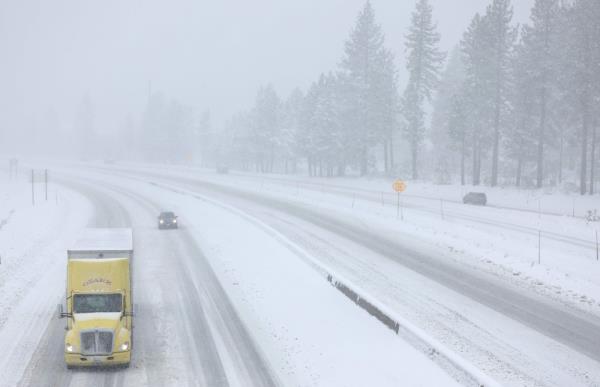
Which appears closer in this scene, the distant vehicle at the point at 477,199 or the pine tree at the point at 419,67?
the distant vehicle at the point at 477,199

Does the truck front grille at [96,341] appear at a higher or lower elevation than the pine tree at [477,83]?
lower

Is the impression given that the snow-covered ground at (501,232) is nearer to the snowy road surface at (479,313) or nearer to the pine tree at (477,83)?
the snowy road surface at (479,313)

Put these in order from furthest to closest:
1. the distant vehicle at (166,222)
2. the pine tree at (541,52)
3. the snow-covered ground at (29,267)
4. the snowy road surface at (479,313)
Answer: the pine tree at (541,52) → the distant vehicle at (166,222) → the snow-covered ground at (29,267) → the snowy road surface at (479,313)

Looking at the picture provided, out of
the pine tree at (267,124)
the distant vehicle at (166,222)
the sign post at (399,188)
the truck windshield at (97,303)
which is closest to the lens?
the truck windshield at (97,303)

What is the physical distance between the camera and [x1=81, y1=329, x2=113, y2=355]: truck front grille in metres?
17.1

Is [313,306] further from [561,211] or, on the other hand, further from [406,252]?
[561,211]

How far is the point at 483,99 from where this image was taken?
207ft

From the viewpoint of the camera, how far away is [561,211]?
153ft

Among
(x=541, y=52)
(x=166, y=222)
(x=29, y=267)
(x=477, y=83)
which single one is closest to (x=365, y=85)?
(x=477, y=83)

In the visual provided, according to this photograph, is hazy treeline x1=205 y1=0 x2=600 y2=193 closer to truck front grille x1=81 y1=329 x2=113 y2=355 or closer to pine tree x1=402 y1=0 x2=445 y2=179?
pine tree x1=402 y1=0 x2=445 y2=179

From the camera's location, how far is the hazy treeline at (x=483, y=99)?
52728 millimetres

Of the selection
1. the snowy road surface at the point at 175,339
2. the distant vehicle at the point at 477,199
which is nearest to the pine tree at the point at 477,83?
the distant vehicle at the point at 477,199

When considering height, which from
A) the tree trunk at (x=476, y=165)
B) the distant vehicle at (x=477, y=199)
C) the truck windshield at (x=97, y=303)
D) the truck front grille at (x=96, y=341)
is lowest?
the truck front grille at (x=96, y=341)

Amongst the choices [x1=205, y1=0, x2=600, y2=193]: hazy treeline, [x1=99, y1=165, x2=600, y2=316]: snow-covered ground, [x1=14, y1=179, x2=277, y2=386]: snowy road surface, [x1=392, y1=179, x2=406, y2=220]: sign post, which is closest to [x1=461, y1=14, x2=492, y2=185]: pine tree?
[x1=205, y1=0, x2=600, y2=193]: hazy treeline
